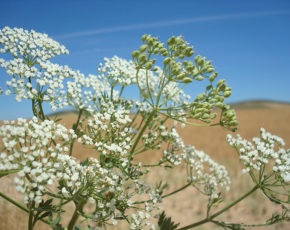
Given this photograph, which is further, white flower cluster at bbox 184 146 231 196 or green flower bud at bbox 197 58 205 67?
white flower cluster at bbox 184 146 231 196

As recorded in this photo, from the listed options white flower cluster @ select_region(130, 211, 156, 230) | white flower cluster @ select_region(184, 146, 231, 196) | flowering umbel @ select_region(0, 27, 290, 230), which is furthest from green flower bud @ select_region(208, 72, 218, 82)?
white flower cluster @ select_region(130, 211, 156, 230)

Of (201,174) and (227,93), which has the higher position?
(227,93)

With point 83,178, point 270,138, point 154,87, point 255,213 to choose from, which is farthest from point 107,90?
point 255,213

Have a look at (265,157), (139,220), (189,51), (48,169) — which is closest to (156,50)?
(189,51)

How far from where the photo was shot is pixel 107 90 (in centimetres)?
422

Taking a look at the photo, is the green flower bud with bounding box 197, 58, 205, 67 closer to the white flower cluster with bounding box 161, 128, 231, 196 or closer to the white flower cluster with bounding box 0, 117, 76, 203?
the white flower cluster with bounding box 161, 128, 231, 196

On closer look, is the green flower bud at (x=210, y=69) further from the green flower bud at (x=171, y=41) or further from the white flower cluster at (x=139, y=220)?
the white flower cluster at (x=139, y=220)

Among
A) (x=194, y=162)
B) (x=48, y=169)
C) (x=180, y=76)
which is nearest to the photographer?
(x=48, y=169)

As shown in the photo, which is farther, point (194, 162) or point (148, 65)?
point (194, 162)

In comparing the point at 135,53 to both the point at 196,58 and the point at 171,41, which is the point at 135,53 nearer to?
the point at 171,41

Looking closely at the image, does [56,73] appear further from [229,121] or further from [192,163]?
[192,163]

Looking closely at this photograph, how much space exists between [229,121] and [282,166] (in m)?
0.97

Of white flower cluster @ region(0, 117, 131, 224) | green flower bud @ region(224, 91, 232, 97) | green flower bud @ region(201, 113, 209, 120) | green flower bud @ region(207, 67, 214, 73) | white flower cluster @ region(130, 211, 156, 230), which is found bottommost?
white flower cluster @ region(130, 211, 156, 230)

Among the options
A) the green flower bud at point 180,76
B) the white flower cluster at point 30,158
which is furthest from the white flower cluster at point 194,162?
the white flower cluster at point 30,158
